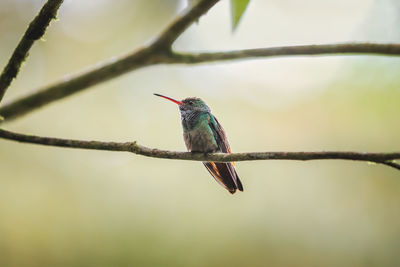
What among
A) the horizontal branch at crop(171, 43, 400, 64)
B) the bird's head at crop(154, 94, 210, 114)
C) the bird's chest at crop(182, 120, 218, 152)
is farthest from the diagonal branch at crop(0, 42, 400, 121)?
the bird's head at crop(154, 94, 210, 114)

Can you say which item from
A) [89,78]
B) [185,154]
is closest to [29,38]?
[89,78]

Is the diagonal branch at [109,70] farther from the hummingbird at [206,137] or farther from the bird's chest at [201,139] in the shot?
the bird's chest at [201,139]

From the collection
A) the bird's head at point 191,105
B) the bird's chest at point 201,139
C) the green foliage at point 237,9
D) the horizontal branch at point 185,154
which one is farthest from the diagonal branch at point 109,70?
the bird's head at point 191,105

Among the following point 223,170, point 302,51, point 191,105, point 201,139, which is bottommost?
point 223,170

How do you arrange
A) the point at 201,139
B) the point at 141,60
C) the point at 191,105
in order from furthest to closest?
1. the point at 191,105
2. the point at 201,139
3. the point at 141,60

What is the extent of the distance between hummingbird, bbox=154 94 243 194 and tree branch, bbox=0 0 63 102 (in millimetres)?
2338

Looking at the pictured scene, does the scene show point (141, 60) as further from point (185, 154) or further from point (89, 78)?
point (185, 154)

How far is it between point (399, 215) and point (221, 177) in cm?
858

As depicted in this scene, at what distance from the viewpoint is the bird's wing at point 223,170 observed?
4.02 metres

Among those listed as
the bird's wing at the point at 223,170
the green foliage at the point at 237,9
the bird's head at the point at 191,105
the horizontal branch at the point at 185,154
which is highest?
the bird's head at the point at 191,105

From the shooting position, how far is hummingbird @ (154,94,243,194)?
13.7 ft

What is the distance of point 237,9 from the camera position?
2287 mm

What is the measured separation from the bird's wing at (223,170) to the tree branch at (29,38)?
2.32 meters

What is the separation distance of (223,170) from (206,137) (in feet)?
1.52
